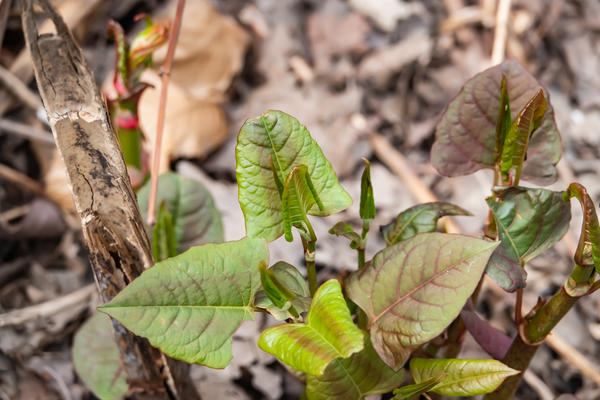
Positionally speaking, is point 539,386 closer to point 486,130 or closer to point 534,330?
point 534,330

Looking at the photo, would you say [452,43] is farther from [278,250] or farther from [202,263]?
[202,263]

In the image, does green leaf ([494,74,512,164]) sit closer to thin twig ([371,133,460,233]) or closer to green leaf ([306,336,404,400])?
green leaf ([306,336,404,400])

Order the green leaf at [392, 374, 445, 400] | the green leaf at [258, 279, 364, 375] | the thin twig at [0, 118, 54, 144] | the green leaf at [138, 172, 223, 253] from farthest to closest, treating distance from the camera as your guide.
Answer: the thin twig at [0, 118, 54, 144]
the green leaf at [138, 172, 223, 253]
the green leaf at [392, 374, 445, 400]
the green leaf at [258, 279, 364, 375]

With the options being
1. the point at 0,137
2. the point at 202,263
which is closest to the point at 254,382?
the point at 202,263

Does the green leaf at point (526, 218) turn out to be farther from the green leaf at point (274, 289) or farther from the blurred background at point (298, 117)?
the blurred background at point (298, 117)

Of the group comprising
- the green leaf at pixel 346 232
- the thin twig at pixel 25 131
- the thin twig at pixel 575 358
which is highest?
the thin twig at pixel 25 131

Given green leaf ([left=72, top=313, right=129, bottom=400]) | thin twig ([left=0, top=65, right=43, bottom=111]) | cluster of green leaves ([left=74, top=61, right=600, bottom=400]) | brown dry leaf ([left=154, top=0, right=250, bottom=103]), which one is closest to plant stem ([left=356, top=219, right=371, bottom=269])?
cluster of green leaves ([left=74, top=61, right=600, bottom=400])

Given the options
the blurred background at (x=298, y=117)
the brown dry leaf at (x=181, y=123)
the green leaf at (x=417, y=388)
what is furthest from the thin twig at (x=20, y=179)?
the green leaf at (x=417, y=388)
